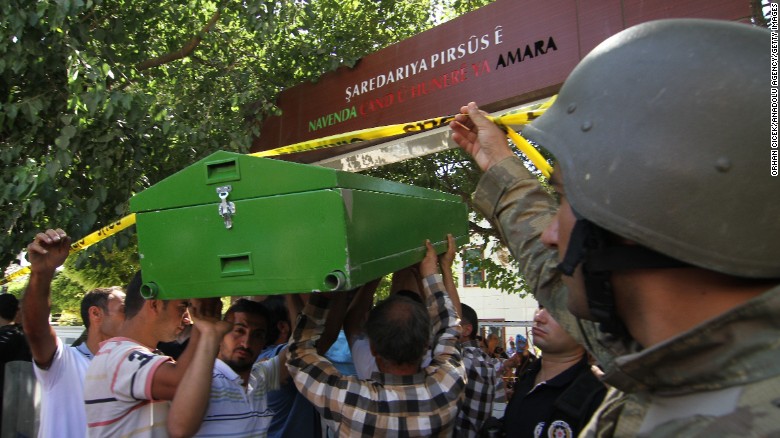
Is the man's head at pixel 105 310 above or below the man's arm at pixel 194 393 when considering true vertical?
above

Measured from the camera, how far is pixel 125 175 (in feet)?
12.8

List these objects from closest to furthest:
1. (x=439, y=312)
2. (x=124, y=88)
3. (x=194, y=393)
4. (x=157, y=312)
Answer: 1. (x=194, y=393)
2. (x=157, y=312)
3. (x=439, y=312)
4. (x=124, y=88)

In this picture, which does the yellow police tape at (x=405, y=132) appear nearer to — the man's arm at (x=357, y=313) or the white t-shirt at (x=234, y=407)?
the man's arm at (x=357, y=313)

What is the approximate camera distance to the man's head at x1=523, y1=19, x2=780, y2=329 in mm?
908

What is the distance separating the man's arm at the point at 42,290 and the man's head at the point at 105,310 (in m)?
0.27

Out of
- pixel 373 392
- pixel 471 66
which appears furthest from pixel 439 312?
pixel 471 66

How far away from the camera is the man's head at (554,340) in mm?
2545


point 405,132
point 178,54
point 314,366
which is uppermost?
point 178,54

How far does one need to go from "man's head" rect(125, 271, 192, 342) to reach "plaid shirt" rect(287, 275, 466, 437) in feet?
1.48

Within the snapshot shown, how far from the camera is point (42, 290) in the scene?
2.55m

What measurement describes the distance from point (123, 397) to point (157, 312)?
0.35 meters

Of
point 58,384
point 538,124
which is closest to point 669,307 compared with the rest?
point 538,124

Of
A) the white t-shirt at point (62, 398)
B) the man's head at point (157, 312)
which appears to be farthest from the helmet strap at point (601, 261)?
the white t-shirt at point (62, 398)

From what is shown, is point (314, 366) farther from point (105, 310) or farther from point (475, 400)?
point (105, 310)
